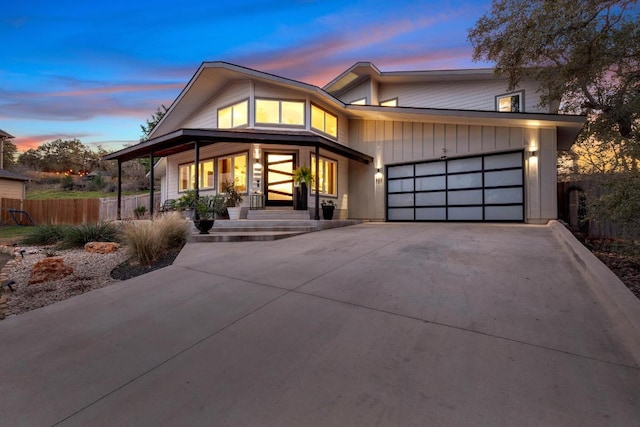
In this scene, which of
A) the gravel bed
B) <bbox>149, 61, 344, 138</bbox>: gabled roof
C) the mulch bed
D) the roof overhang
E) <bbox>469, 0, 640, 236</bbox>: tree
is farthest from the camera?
<bbox>149, 61, 344, 138</bbox>: gabled roof

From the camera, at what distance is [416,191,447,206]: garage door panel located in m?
11.6

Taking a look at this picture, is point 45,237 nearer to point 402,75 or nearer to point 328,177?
point 328,177

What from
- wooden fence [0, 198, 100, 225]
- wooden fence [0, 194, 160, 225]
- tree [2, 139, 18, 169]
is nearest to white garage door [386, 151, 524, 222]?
wooden fence [0, 194, 160, 225]

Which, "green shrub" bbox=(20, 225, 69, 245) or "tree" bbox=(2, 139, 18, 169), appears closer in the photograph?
"green shrub" bbox=(20, 225, 69, 245)

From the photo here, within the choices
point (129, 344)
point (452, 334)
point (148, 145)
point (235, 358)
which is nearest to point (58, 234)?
point (148, 145)

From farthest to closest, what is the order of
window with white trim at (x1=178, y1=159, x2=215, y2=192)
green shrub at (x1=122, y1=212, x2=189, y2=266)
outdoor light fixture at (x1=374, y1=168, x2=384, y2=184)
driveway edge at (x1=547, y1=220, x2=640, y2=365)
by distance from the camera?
window with white trim at (x1=178, y1=159, x2=215, y2=192) → outdoor light fixture at (x1=374, y1=168, x2=384, y2=184) → green shrub at (x1=122, y1=212, x2=189, y2=266) → driveway edge at (x1=547, y1=220, x2=640, y2=365)

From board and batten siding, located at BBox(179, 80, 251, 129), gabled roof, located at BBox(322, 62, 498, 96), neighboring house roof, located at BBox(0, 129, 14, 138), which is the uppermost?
gabled roof, located at BBox(322, 62, 498, 96)

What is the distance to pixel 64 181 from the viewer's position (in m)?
29.1

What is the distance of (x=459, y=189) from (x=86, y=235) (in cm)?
1196

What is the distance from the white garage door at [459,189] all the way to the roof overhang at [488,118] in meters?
1.17

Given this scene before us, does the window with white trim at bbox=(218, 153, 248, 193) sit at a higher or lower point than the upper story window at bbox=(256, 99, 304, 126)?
lower

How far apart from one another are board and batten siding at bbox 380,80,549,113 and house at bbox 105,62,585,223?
0.15 ft

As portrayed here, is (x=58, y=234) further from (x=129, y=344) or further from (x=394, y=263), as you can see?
(x=394, y=263)

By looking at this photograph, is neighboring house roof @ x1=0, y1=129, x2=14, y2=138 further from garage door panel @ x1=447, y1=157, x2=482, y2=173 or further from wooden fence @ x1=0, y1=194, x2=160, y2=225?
garage door panel @ x1=447, y1=157, x2=482, y2=173
